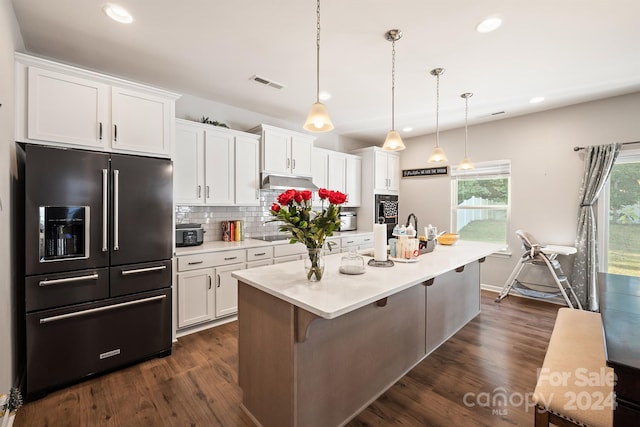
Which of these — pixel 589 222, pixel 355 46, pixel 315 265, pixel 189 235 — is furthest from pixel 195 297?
pixel 589 222

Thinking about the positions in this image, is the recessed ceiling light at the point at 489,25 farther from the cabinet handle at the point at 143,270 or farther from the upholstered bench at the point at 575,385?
the cabinet handle at the point at 143,270

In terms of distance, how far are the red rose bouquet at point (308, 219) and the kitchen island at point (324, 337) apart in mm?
201

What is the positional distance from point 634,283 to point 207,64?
3.77 meters

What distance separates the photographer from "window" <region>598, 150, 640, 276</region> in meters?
3.45

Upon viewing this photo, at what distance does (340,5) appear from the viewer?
1927mm

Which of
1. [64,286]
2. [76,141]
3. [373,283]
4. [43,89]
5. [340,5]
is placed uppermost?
[340,5]

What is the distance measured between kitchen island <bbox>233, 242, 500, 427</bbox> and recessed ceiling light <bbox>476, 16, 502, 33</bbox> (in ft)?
5.97

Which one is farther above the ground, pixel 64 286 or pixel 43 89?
pixel 43 89

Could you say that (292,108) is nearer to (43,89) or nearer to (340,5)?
(340,5)

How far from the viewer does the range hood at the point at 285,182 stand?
12.7ft

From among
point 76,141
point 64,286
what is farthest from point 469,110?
point 64,286

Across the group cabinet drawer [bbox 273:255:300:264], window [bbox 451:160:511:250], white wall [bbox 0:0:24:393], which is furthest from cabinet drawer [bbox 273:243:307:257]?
window [bbox 451:160:511:250]

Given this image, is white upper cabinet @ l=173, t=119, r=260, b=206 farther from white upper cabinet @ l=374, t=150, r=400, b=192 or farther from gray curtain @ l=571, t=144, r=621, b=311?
gray curtain @ l=571, t=144, r=621, b=311

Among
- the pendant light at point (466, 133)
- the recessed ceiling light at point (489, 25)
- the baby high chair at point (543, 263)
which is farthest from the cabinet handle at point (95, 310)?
the baby high chair at point (543, 263)
